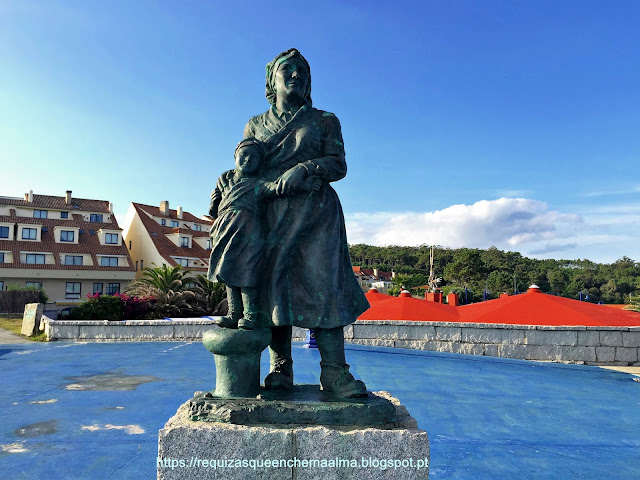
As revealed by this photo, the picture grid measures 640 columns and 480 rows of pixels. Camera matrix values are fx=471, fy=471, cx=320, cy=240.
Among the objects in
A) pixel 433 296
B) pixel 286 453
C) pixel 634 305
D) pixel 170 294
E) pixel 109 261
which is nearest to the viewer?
pixel 286 453

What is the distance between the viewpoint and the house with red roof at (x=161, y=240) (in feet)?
114

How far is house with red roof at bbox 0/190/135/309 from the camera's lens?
31984mm

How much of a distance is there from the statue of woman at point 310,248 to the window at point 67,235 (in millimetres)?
35781

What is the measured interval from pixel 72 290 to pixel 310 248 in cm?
3545

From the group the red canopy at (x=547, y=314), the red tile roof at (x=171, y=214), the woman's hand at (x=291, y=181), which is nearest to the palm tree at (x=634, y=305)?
the red canopy at (x=547, y=314)

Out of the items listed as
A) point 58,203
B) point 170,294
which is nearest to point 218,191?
point 170,294

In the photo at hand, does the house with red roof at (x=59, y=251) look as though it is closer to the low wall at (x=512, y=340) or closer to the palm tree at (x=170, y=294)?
the palm tree at (x=170, y=294)

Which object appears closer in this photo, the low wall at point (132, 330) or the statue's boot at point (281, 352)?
the statue's boot at point (281, 352)

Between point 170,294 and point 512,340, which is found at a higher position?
point 170,294

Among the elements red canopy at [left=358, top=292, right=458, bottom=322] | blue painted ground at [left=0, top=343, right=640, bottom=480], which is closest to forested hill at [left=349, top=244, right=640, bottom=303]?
red canopy at [left=358, top=292, right=458, bottom=322]

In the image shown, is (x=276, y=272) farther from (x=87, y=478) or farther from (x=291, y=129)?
(x=87, y=478)

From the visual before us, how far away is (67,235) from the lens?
112 feet

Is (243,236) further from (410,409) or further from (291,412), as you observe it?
(410,409)

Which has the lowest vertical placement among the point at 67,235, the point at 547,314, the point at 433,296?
the point at 547,314
